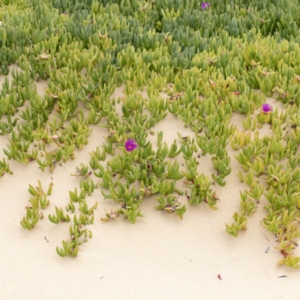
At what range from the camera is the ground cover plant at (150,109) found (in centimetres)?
347

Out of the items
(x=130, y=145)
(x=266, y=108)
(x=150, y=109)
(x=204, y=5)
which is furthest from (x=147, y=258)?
(x=204, y=5)

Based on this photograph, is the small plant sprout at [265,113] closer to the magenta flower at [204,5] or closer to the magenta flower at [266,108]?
the magenta flower at [266,108]

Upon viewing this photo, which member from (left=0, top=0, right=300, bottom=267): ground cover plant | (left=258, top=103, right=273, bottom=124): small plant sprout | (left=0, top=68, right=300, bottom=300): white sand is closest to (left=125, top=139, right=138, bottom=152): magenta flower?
(left=0, top=0, right=300, bottom=267): ground cover plant

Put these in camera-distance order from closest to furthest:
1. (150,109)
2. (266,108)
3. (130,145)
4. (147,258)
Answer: (147,258) < (130,145) < (266,108) < (150,109)

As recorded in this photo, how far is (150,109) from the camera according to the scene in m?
3.98

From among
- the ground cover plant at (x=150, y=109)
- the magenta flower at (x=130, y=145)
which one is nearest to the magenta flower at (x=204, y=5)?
the ground cover plant at (x=150, y=109)

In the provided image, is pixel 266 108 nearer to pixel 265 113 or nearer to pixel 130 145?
pixel 265 113

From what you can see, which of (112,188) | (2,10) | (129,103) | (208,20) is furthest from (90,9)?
(112,188)

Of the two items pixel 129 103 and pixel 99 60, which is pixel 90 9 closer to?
pixel 99 60

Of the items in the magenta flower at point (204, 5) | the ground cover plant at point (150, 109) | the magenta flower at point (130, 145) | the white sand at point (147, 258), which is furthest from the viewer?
Answer: the magenta flower at point (204, 5)

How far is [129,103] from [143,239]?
1163mm

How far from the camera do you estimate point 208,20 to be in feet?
17.3

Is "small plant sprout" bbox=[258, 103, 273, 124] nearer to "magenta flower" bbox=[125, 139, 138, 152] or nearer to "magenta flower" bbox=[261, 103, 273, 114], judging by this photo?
"magenta flower" bbox=[261, 103, 273, 114]

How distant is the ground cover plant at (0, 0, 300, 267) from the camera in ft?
11.4
